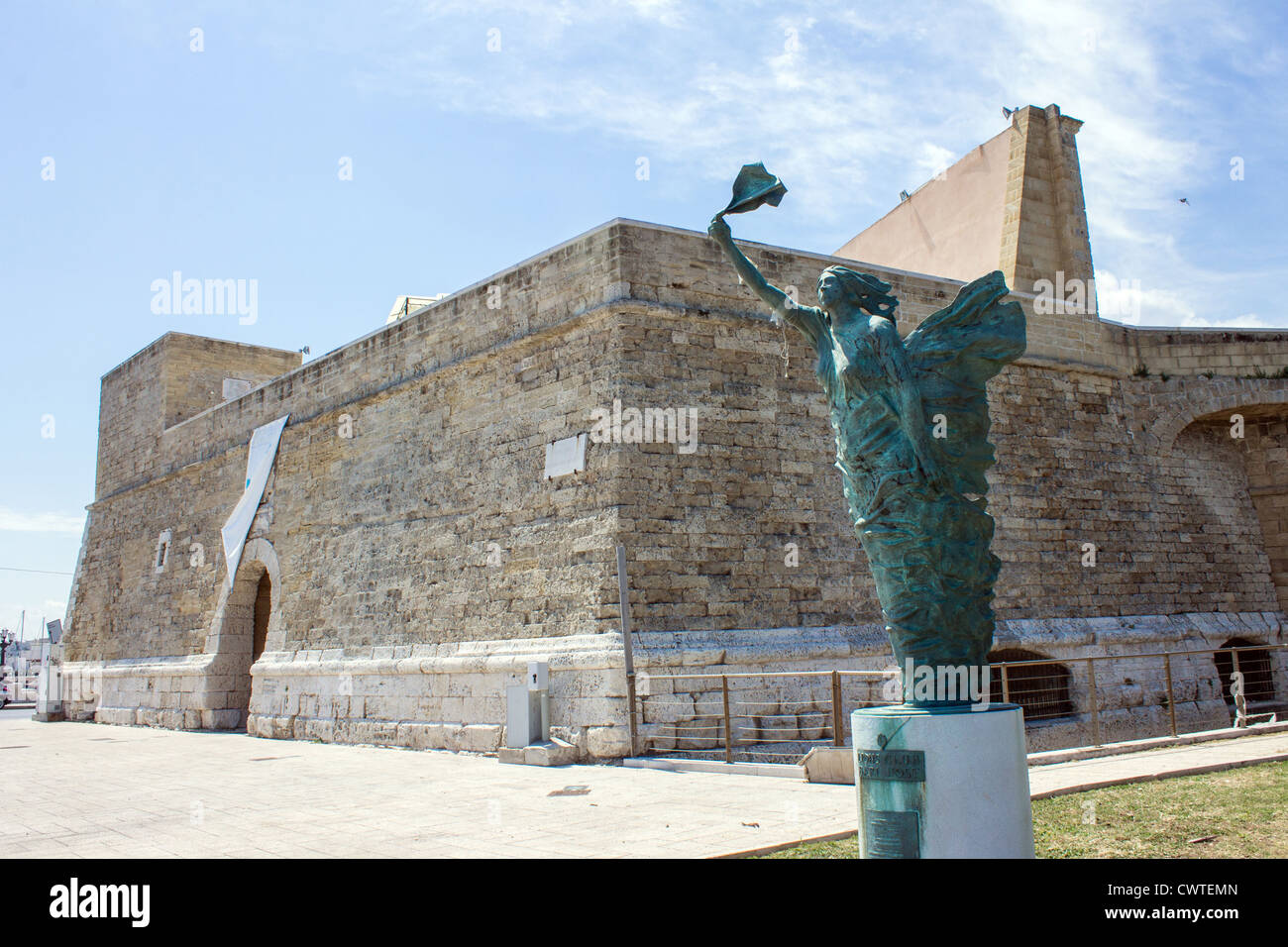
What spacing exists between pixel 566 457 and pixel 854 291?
5.88m

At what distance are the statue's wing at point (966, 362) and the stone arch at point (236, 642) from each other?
13067 millimetres

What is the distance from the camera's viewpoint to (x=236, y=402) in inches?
664

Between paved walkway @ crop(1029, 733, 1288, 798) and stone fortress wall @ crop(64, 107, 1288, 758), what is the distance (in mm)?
2885

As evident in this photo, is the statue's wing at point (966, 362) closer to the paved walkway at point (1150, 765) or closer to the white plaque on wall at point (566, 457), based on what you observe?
the paved walkway at point (1150, 765)

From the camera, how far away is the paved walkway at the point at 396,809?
204 inches

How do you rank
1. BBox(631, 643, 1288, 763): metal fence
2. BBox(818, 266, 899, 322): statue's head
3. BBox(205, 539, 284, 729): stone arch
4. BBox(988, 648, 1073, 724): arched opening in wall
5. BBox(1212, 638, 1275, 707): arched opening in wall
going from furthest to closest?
BBox(205, 539, 284, 729): stone arch < BBox(1212, 638, 1275, 707): arched opening in wall < BBox(988, 648, 1073, 724): arched opening in wall < BBox(631, 643, 1288, 763): metal fence < BBox(818, 266, 899, 322): statue's head

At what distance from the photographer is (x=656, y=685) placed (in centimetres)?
922

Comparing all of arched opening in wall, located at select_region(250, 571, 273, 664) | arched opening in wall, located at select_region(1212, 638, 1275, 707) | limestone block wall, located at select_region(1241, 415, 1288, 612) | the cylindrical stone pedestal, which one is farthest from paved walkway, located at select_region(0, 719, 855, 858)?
limestone block wall, located at select_region(1241, 415, 1288, 612)

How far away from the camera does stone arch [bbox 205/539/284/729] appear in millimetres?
15609

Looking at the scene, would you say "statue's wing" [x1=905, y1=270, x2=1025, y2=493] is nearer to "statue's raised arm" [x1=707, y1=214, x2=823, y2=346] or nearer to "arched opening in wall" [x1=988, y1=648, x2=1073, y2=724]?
"statue's raised arm" [x1=707, y1=214, x2=823, y2=346]
